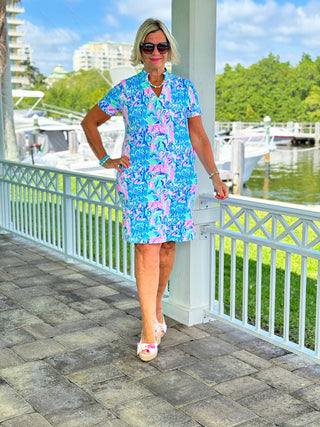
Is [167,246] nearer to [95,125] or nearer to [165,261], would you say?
[165,261]

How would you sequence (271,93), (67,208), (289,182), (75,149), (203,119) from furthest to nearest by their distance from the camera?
(271,93) < (289,182) < (75,149) < (67,208) < (203,119)

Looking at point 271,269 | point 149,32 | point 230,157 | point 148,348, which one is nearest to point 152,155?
point 149,32

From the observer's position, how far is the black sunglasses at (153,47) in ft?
8.75

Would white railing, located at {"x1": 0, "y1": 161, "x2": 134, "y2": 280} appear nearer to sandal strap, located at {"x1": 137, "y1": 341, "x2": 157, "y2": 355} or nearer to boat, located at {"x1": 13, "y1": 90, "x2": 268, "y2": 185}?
sandal strap, located at {"x1": 137, "y1": 341, "x2": 157, "y2": 355}

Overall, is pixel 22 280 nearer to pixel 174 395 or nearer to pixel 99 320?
pixel 99 320

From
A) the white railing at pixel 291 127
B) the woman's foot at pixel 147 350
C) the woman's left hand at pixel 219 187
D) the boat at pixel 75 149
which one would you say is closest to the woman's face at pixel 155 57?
the woman's left hand at pixel 219 187

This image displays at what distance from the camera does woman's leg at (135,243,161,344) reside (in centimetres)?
284

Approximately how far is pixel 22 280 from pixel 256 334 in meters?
2.01

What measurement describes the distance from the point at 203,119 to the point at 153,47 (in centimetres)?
67

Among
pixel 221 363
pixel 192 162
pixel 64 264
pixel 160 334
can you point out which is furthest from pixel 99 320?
pixel 64 264

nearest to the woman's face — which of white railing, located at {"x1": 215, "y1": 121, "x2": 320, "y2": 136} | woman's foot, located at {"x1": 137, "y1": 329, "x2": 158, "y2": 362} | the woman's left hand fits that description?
the woman's left hand

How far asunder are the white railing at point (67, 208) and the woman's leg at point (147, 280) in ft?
3.24

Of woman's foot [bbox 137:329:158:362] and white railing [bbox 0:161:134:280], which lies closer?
woman's foot [bbox 137:329:158:362]

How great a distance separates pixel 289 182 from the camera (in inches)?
915
